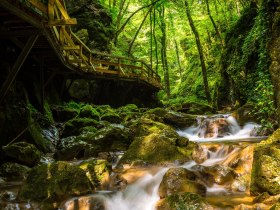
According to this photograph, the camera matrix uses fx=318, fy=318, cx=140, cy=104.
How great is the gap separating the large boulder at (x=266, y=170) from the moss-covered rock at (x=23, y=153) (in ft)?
21.9

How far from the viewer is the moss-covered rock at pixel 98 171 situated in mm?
7684

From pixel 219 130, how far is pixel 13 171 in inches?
333

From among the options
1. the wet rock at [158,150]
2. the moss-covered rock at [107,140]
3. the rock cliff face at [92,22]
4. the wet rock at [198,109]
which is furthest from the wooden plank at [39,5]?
the rock cliff face at [92,22]

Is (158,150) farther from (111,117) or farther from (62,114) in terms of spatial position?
(62,114)

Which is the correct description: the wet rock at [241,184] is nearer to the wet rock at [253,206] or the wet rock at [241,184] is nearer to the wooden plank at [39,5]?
the wet rock at [253,206]

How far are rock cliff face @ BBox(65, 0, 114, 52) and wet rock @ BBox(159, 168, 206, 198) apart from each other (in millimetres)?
16347

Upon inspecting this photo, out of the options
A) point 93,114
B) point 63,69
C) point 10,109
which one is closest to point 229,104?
point 93,114

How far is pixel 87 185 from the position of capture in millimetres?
7086

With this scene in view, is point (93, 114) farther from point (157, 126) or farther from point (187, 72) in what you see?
point (187, 72)

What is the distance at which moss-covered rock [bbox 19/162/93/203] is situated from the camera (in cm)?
663

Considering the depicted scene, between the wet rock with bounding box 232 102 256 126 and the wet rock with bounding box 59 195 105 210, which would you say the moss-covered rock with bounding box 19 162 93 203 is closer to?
the wet rock with bounding box 59 195 105 210

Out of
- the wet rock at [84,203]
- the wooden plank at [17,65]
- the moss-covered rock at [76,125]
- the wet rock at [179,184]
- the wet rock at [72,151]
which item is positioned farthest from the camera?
the moss-covered rock at [76,125]

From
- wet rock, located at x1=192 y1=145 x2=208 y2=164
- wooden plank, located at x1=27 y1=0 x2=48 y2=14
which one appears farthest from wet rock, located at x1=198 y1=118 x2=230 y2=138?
wooden plank, located at x1=27 y1=0 x2=48 y2=14

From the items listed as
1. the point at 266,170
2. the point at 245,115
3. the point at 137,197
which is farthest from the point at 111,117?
the point at 266,170
